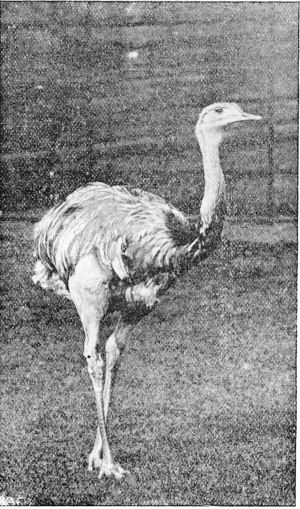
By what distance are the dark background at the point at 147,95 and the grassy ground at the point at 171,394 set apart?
21 centimetres

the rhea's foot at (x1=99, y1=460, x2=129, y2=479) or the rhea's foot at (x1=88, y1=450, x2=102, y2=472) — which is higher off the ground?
the rhea's foot at (x1=88, y1=450, x2=102, y2=472)

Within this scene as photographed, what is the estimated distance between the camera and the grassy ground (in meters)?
2.27

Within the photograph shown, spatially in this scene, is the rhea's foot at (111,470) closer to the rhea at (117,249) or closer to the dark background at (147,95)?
the rhea at (117,249)

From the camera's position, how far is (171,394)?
2287 mm

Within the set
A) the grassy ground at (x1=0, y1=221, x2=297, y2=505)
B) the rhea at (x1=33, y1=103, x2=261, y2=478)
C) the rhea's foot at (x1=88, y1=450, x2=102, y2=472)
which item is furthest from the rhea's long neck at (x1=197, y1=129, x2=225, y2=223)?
the rhea's foot at (x1=88, y1=450, x2=102, y2=472)

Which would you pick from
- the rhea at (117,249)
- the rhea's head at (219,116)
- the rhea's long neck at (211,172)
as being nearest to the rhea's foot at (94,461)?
the rhea at (117,249)

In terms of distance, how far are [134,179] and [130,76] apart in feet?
1.05

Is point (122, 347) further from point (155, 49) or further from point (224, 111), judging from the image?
point (155, 49)

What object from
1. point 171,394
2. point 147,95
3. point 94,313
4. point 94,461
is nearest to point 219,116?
point 147,95

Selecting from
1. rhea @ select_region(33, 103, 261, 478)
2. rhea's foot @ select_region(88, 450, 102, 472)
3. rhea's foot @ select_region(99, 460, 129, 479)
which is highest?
rhea @ select_region(33, 103, 261, 478)

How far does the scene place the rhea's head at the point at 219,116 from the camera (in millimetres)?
2279

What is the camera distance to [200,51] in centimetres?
231

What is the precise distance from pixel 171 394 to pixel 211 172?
26.9 inches

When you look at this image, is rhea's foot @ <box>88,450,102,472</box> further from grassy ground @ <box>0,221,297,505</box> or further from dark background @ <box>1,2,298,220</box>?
dark background @ <box>1,2,298,220</box>
